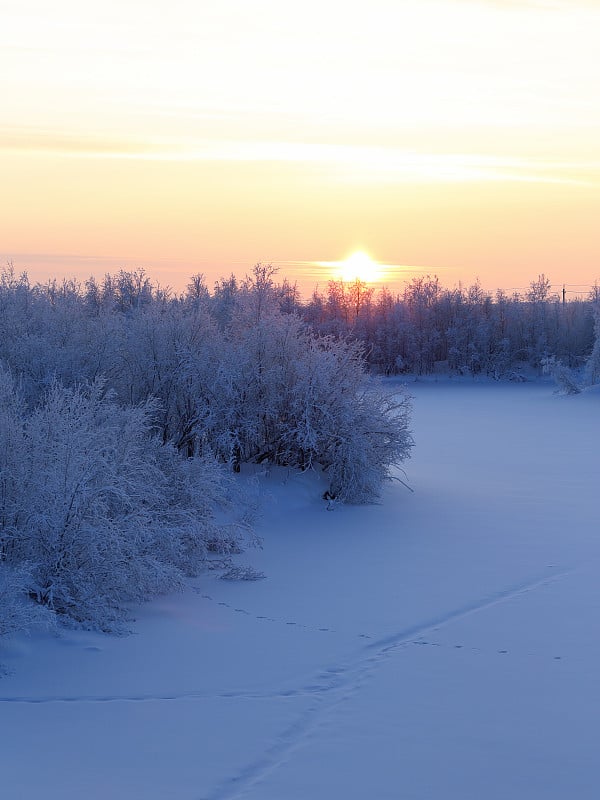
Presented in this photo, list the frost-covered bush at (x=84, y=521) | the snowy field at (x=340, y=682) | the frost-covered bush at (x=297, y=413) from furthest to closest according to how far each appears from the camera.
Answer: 1. the frost-covered bush at (x=297, y=413)
2. the frost-covered bush at (x=84, y=521)
3. the snowy field at (x=340, y=682)

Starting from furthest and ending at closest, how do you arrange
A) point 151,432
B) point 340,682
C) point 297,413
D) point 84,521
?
point 297,413
point 151,432
point 84,521
point 340,682

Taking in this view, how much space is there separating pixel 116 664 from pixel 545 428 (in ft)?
75.5

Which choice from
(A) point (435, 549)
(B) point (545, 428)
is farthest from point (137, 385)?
(B) point (545, 428)

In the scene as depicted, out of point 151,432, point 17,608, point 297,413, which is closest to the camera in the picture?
point 17,608

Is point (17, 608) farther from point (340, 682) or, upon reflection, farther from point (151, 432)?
point (151, 432)

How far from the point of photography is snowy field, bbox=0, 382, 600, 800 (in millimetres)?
5711

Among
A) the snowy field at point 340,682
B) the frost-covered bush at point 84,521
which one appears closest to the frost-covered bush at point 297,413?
the snowy field at point 340,682

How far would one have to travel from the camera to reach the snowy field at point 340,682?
18.7ft

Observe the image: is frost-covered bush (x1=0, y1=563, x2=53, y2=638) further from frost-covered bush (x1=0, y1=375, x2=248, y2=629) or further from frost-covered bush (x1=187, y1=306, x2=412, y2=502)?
frost-covered bush (x1=187, y1=306, x2=412, y2=502)

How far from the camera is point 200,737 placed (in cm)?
622

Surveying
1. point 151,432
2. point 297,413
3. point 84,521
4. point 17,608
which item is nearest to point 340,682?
point 17,608

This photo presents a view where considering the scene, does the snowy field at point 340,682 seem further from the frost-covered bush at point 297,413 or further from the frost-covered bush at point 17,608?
the frost-covered bush at point 297,413

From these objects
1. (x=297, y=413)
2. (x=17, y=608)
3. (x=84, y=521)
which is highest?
(x=297, y=413)

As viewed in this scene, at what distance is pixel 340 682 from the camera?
7.33m
